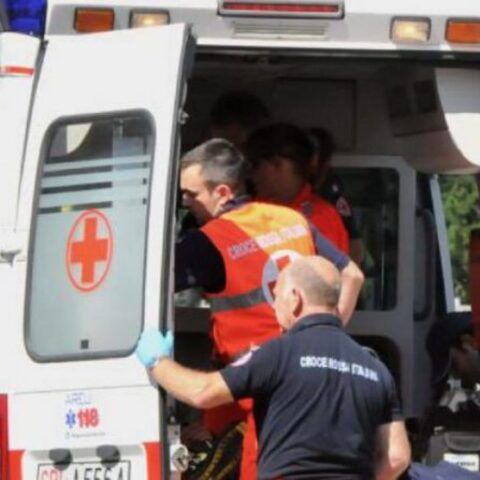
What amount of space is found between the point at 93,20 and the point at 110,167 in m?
0.51

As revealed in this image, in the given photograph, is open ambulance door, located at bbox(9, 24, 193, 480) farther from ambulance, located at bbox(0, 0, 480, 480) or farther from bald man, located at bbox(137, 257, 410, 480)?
bald man, located at bbox(137, 257, 410, 480)

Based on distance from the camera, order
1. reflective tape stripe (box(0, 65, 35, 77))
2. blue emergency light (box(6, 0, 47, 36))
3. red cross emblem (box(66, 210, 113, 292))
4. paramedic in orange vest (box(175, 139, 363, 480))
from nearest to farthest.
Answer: red cross emblem (box(66, 210, 113, 292)) < reflective tape stripe (box(0, 65, 35, 77)) < blue emergency light (box(6, 0, 47, 36)) < paramedic in orange vest (box(175, 139, 363, 480))

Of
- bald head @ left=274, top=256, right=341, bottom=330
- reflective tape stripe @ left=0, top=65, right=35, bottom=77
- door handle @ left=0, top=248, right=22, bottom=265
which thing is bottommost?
bald head @ left=274, top=256, right=341, bottom=330

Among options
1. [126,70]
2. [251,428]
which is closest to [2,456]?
[251,428]

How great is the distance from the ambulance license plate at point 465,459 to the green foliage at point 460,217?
27.1ft

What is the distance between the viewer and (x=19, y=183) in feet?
16.5

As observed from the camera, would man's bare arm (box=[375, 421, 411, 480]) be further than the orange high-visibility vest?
No

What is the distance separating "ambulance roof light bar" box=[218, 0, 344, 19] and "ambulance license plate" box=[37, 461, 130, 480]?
147cm

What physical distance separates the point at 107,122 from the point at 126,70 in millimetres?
167

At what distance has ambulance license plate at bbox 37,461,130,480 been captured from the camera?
4.77 m

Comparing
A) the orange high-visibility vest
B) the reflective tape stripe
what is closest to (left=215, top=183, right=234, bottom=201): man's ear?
the orange high-visibility vest

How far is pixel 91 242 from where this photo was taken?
490cm

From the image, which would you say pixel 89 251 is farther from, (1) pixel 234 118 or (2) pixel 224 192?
(1) pixel 234 118

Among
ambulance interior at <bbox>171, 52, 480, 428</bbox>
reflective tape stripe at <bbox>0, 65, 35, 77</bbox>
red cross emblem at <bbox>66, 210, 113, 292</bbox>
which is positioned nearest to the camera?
red cross emblem at <bbox>66, 210, 113, 292</bbox>
